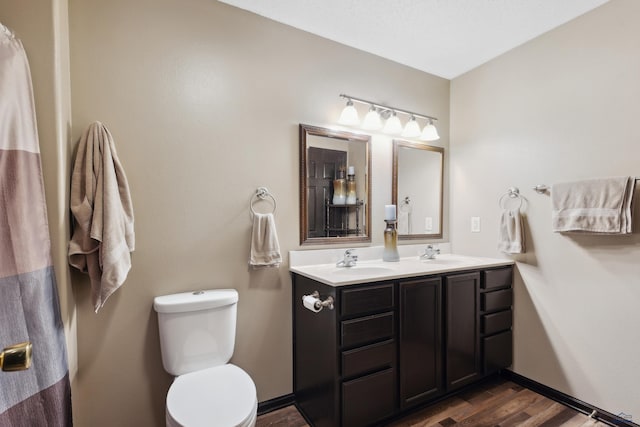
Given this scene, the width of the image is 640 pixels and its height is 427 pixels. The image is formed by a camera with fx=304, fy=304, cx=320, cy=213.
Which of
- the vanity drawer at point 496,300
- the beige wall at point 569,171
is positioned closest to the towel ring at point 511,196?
the beige wall at point 569,171

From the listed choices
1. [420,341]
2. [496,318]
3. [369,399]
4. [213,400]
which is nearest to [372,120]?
[420,341]

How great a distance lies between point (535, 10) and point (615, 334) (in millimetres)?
1983

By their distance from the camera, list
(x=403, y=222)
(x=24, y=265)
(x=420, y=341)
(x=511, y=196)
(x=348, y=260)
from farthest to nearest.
A: (x=403, y=222), (x=511, y=196), (x=348, y=260), (x=420, y=341), (x=24, y=265)

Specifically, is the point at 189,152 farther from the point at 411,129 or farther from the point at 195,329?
the point at 411,129

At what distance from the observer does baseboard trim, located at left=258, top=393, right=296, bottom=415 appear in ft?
6.18

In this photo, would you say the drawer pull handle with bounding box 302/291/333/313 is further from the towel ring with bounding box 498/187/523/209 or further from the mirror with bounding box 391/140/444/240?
the towel ring with bounding box 498/187/523/209

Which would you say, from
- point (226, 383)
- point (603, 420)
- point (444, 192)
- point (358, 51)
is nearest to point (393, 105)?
point (358, 51)

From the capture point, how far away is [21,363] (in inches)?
26.0

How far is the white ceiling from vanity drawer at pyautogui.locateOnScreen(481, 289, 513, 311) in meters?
1.80

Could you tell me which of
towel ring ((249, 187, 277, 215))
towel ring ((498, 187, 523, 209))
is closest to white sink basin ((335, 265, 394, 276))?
towel ring ((249, 187, 277, 215))

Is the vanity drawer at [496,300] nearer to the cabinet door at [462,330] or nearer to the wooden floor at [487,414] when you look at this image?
the cabinet door at [462,330]

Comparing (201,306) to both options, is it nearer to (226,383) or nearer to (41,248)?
(226,383)

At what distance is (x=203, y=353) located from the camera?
1560 millimetres

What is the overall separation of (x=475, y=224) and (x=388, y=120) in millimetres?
1133
